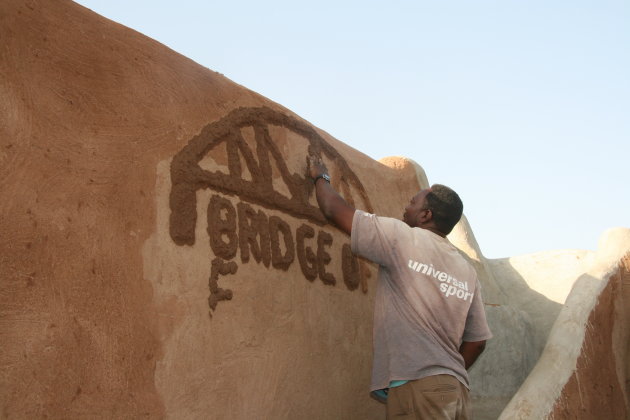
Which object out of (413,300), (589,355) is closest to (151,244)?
(413,300)

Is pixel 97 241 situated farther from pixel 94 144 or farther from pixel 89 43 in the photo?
pixel 89 43

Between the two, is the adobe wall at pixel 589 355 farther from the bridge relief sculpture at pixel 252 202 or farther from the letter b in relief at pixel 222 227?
the letter b in relief at pixel 222 227

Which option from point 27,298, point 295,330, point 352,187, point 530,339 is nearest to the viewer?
point 27,298

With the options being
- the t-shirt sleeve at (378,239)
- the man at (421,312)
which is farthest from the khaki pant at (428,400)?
the t-shirt sleeve at (378,239)

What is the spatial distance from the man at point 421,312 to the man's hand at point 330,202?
2 cm

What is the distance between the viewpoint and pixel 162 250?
3.29 metres

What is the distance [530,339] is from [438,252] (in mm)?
3666

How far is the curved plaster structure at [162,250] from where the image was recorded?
2793mm

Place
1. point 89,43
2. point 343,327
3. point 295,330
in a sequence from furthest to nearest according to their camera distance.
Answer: point 343,327 < point 295,330 < point 89,43

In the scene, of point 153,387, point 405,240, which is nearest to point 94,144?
point 153,387

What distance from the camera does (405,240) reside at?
3.39m

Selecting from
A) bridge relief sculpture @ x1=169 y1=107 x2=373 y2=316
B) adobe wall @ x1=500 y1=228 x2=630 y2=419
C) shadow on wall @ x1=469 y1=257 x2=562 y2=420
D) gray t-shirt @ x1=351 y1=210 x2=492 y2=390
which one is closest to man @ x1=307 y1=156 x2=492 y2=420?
gray t-shirt @ x1=351 y1=210 x2=492 y2=390

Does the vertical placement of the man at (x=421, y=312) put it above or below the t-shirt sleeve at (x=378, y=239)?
below

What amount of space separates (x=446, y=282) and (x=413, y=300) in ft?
0.66
